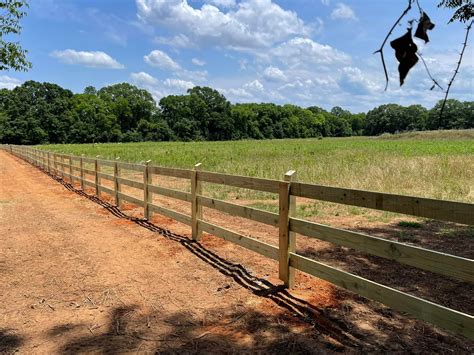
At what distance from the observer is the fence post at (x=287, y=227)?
15.9ft

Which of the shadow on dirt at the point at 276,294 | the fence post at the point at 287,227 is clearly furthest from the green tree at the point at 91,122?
the fence post at the point at 287,227

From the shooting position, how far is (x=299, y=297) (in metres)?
4.65

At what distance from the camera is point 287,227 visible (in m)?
4.86

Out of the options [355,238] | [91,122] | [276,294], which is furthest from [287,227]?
[91,122]

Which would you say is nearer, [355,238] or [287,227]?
[355,238]

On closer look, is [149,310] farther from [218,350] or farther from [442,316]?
[442,316]

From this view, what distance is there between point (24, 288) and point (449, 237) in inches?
263

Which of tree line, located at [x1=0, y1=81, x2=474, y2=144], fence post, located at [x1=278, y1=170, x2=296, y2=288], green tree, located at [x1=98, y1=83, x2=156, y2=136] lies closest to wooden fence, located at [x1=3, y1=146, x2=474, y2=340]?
fence post, located at [x1=278, y1=170, x2=296, y2=288]

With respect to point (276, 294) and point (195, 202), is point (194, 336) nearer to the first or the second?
point (276, 294)

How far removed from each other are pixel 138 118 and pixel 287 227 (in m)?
111

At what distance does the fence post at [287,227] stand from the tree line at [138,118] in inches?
2952

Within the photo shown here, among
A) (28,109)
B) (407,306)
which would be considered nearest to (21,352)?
(407,306)

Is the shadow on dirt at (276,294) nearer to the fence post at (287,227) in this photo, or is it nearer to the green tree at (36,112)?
the fence post at (287,227)

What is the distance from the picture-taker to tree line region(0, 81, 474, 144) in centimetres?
9425
